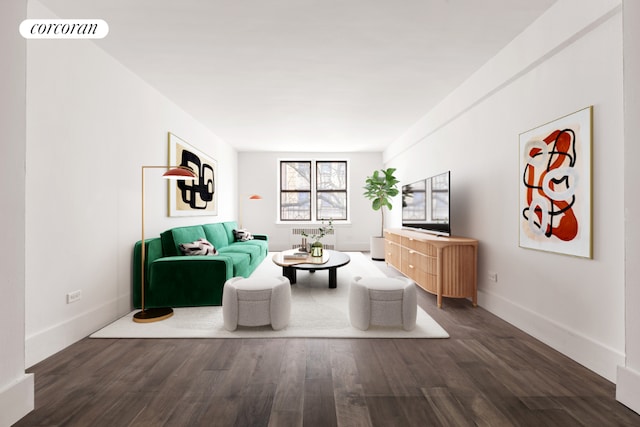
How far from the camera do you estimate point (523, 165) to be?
286 centimetres

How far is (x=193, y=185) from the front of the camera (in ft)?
16.8

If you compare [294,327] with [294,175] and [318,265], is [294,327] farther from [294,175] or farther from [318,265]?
[294,175]

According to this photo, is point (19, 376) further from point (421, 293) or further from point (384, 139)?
point (384, 139)

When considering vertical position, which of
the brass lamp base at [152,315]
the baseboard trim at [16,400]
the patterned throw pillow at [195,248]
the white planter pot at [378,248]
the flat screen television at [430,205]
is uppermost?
the flat screen television at [430,205]

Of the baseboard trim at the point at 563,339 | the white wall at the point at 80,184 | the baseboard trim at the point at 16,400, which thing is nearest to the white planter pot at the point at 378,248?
the baseboard trim at the point at 563,339

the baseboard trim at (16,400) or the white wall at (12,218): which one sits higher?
the white wall at (12,218)

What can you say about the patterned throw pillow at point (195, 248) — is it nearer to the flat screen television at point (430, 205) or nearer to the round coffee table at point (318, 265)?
the round coffee table at point (318, 265)

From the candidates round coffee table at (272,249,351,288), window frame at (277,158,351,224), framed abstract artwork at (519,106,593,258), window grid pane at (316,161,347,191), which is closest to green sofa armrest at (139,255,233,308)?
round coffee table at (272,249,351,288)

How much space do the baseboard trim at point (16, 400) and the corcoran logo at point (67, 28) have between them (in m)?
2.30

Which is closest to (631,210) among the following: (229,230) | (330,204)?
(229,230)

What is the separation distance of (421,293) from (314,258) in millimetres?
1595

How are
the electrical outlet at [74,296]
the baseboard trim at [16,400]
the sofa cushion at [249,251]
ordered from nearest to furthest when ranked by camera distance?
the baseboard trim at [16,400] < the electrical outlet at [74,296] < the sofa cushion at [249,251]

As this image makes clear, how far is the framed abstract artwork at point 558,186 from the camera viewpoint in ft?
7.27

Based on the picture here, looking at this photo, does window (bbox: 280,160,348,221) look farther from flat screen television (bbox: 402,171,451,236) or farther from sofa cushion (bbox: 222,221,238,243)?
flat screen television (bbox: 402,171,451,236)
